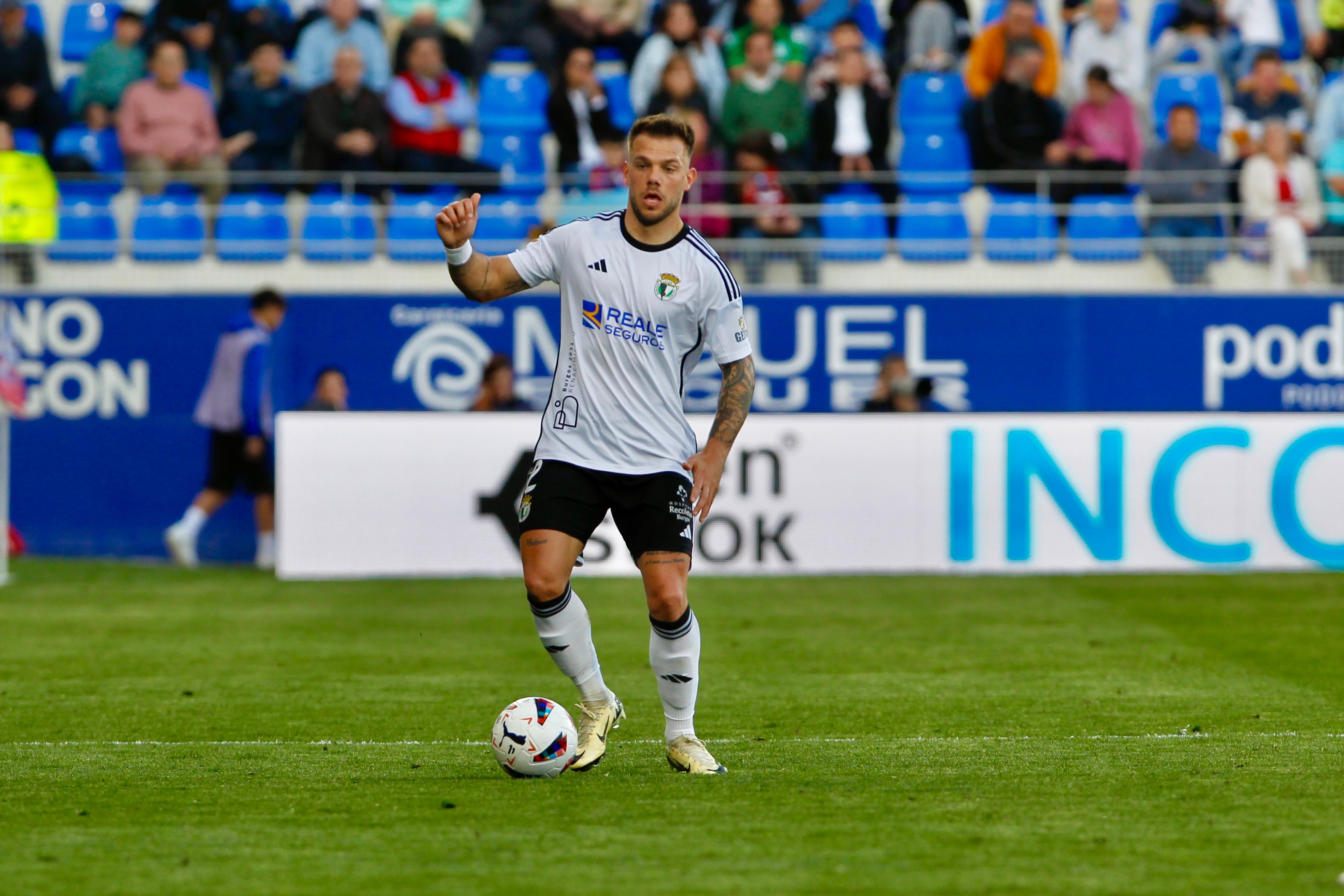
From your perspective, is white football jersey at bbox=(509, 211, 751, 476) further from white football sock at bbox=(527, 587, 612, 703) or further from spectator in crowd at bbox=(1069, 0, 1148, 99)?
spectator in crowd at bbox=(1069, 0, 1148, 99)

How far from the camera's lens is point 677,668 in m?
6.03

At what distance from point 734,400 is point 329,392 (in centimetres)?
Answer: 900

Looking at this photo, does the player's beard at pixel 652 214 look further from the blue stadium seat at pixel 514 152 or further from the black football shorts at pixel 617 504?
the blue stadium seat at pixel 514 152

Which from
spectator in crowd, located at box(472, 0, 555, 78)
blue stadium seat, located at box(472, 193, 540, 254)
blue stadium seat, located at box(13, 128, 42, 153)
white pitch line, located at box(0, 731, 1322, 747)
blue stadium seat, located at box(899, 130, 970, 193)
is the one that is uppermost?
spectator in crowd, located at box(472, 0, 555, 78)

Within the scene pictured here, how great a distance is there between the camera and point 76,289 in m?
15.7

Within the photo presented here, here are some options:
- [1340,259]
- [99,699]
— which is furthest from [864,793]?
[1340,259]

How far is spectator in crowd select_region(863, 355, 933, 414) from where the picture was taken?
14.6m

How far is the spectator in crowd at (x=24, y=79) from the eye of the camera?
54.5 feet

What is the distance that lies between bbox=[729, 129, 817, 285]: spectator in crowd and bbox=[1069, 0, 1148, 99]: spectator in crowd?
3.35 metres

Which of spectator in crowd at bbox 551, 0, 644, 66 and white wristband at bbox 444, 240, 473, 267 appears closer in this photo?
white wristband at bbox 444, 240, 473, 267

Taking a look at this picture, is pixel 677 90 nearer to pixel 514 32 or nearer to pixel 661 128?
pixel 514 32

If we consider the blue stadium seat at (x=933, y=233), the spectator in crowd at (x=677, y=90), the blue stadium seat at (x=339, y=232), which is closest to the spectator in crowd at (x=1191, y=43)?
the blue stadium seat at (x=933, y=233)

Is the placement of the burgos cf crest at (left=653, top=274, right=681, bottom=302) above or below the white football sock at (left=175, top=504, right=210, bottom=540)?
above

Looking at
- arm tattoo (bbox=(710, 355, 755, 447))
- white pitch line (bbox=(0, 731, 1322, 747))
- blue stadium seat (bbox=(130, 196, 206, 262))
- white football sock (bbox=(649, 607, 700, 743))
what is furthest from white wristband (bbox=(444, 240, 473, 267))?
blue stadium seat (bbox=(130, 196, 206, 262))
